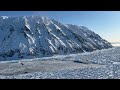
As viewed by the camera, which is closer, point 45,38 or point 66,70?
point 66,70

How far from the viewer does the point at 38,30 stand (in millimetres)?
61906

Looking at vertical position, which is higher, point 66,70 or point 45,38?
point 66,70

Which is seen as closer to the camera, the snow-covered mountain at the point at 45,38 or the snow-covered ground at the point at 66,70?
the snow-covered ground at the point at 66,70

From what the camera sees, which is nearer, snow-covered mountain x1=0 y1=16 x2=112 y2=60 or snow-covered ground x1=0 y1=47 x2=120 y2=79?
snow-covered ground x1=0 y1=47 x2=120 y2=79
